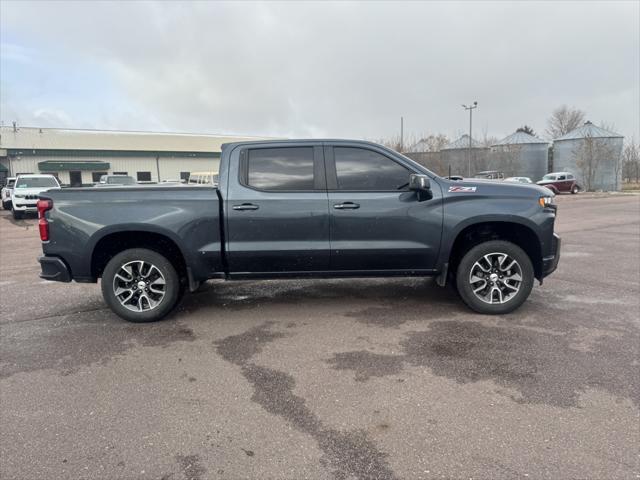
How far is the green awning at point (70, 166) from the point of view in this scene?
42.9 metres

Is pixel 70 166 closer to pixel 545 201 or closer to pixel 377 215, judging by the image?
pixel 377 215

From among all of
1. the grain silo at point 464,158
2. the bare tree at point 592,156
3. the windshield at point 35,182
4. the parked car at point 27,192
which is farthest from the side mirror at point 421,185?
the bare tree at point 592,156

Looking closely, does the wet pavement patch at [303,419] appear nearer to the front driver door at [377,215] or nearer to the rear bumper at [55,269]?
the front driver door at [377,215]

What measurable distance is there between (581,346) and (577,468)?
203 centimetres

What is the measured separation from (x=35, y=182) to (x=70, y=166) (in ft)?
83.7

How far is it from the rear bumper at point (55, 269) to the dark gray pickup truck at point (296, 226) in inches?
0.4

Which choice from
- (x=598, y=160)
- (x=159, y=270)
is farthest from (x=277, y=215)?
(x=598, y=160)

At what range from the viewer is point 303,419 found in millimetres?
3209

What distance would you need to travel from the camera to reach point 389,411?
10.8 feet

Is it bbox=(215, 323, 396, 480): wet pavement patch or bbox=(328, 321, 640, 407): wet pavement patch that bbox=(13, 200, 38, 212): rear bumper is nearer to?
bbox=(215, 323, 396, 480): wet pavement patch

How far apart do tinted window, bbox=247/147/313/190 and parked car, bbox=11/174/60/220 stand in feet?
59.1

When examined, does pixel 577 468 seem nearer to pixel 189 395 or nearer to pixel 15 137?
pixel 189 395

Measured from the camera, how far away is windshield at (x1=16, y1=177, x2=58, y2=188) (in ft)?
68.2

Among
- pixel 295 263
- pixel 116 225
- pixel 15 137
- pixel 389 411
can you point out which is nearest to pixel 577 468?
pixel 389 411
